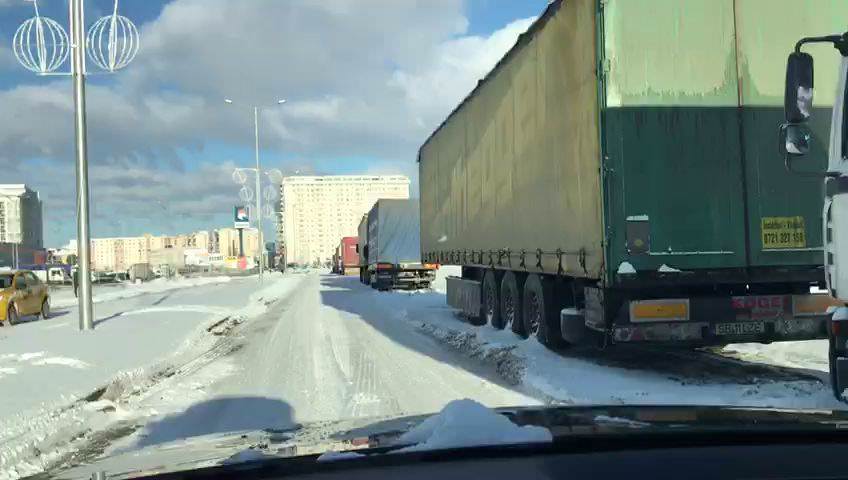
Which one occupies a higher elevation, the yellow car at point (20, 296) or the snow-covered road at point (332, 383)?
the yellow car at point (20, 296)

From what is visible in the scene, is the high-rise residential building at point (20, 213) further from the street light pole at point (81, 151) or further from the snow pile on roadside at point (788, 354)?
the snow pile on roadside at point (788, 354)

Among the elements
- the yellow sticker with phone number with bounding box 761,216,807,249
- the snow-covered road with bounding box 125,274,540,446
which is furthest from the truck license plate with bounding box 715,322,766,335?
the snow-covered road with bounding box 125,274,540,446

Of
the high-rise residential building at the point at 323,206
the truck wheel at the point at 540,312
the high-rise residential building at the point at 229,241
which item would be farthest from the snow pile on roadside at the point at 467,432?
the high-rise residential building at the point at 229,241

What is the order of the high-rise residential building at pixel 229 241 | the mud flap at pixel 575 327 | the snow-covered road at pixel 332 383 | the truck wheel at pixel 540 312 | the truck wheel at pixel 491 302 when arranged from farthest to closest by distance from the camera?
the high-rise residential building at pixel 229 241 < the truck wheel at pixel 491 302 < the truck wheel at pixel 540 312 < the mud flap at pixel 575 327 < the snow-covered road at pixel 332 383

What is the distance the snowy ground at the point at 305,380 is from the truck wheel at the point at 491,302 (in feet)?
1.09

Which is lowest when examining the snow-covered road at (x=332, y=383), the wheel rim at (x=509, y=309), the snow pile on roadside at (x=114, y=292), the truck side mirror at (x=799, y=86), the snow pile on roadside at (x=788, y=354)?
the snow pile on roadside at (x=114, y=292)

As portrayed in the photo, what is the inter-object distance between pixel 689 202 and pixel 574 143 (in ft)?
4.85

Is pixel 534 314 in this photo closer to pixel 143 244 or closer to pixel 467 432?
pixel 467 432

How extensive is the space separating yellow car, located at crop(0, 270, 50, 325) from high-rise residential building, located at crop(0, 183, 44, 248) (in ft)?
181

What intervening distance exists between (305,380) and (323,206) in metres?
122

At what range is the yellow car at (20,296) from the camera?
19250 mm

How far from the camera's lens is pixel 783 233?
24.2 feet

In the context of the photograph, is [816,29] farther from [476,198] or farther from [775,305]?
[476,198]

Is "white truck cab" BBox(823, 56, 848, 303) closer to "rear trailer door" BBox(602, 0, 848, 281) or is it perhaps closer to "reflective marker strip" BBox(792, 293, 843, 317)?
"rear trailer door" BBox(602, 0, 848, 281)
